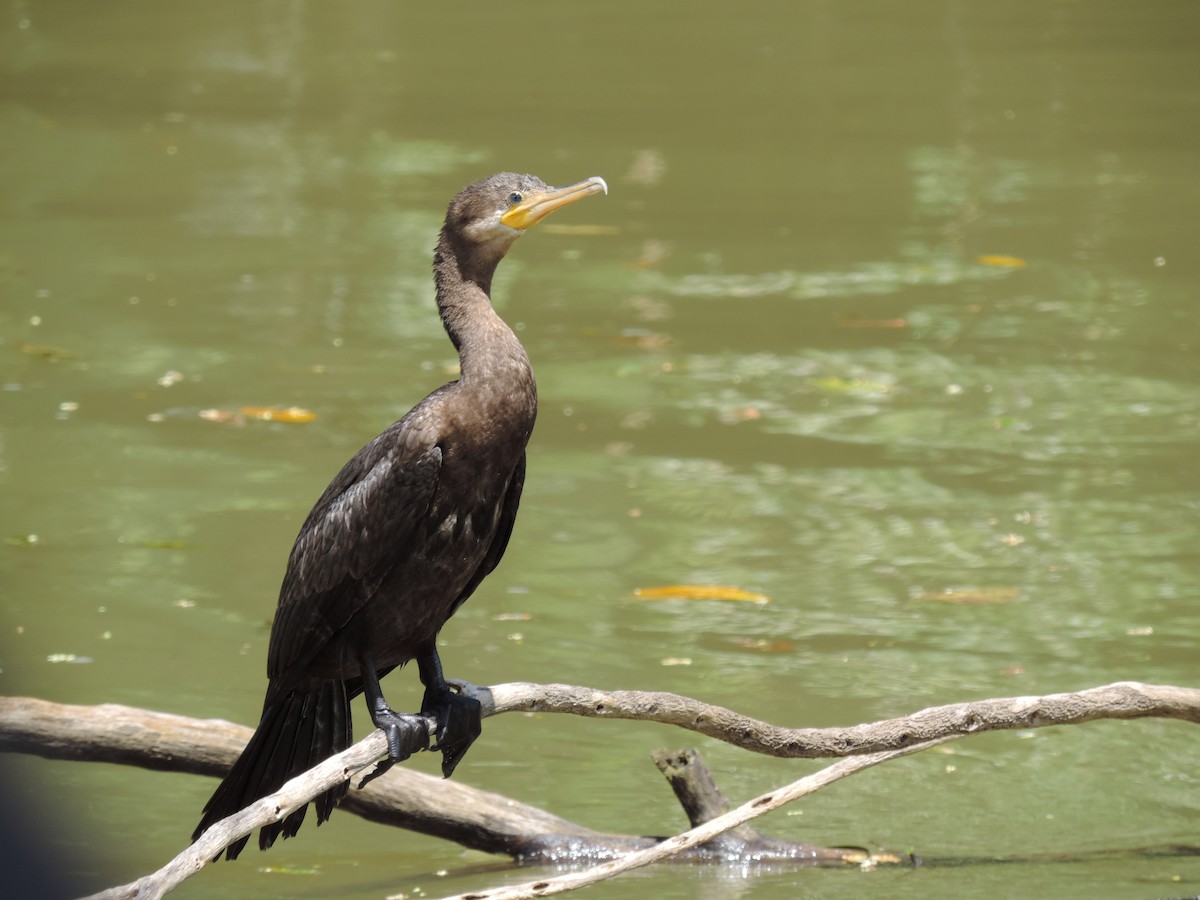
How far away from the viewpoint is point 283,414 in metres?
7.77

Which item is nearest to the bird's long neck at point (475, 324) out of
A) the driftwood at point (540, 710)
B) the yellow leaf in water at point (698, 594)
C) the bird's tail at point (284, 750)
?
the driftwood at point (540, 710)

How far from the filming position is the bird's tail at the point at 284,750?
12.5ft

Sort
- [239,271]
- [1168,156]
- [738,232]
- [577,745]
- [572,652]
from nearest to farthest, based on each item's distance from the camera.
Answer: [577,745] < [572,652] < [239,271] < [738,232] < [1168,156]

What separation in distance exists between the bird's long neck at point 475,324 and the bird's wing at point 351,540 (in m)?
0.18

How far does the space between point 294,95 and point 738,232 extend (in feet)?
12.5

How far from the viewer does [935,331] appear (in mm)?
8797

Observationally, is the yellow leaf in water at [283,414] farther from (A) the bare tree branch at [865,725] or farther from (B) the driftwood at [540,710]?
(A) the bare tree branch at [865,725]

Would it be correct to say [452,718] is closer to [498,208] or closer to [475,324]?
[475,324]

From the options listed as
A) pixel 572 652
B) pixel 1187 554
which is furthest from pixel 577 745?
pixel 1187 554

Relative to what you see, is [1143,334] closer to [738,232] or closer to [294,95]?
[738,232]

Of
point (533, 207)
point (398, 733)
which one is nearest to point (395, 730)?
point (398, 733)

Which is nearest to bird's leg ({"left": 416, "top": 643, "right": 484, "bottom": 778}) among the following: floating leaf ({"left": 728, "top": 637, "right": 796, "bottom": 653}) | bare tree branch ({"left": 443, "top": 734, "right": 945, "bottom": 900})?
bare tree branch ({"left": 443, "top": 734, "right": 945, "bottom": 900})

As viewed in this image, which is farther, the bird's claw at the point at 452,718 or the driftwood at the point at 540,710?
the bird's claw at the point at 452,718

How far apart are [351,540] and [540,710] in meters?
0.50
